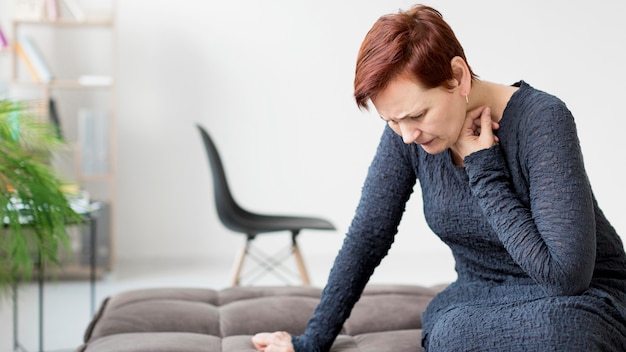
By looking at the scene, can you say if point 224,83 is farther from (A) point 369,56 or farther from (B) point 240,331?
(A) point 369,56

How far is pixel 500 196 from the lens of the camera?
168cm

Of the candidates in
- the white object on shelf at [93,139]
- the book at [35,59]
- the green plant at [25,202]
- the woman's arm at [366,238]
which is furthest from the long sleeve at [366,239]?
the book at [35,59]

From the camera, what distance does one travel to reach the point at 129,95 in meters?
5.45

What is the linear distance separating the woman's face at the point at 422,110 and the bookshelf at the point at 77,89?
3295mm

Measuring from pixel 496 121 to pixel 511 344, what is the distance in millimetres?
450

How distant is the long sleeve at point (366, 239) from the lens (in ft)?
6.48

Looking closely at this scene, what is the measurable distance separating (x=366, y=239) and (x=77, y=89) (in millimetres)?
3758

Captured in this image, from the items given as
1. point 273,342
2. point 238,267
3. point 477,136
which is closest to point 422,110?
point 477,136

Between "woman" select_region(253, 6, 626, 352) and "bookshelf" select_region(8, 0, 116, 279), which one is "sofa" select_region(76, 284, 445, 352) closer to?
"woman" select_region(253, 6, 626, 352)

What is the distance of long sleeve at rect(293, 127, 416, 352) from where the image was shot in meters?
Result: 1.98

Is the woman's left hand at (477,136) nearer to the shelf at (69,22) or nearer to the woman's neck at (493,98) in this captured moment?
the woman's neck at (493,98)

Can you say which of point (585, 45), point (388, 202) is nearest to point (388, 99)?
point (388, 202)

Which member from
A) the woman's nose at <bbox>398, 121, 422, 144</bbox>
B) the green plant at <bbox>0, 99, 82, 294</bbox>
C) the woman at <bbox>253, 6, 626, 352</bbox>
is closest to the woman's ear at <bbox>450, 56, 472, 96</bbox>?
the woman at <bbox>253, 6, 626, 352</bbox>

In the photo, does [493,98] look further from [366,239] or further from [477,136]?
[366,239]
